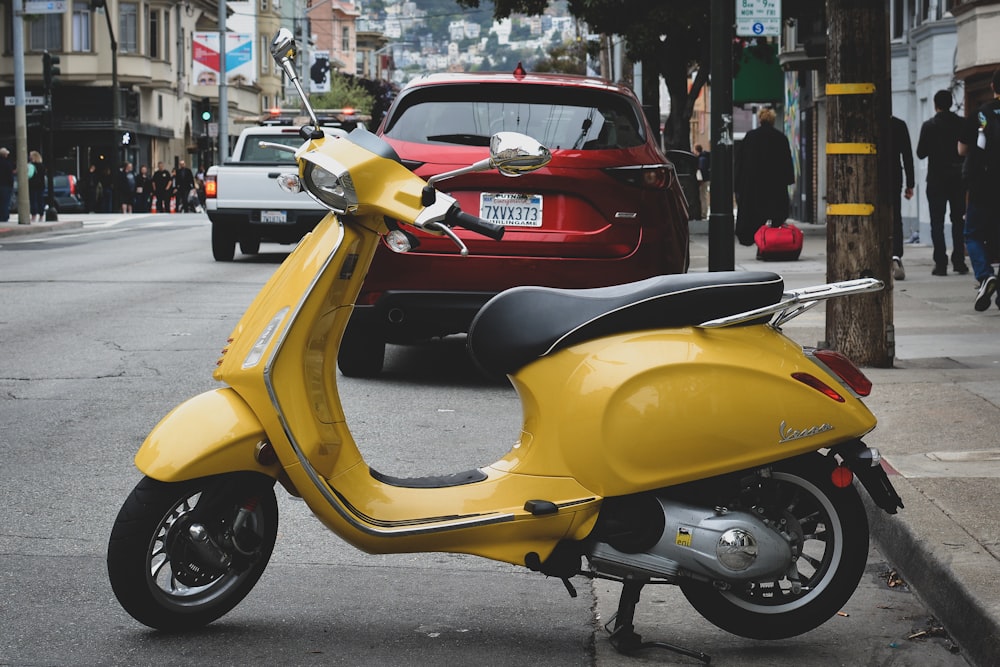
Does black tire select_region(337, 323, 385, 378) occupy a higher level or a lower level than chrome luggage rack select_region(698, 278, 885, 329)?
lower

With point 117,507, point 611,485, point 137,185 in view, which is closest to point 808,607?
point 611,485

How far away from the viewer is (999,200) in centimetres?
1208

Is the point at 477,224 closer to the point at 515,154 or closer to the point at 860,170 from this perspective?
the point at 515,154

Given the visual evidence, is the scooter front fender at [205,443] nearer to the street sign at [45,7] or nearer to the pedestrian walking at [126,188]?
Answer: the street sign at [45,7]

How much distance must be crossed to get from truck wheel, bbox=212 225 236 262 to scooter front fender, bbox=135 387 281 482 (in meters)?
15.8

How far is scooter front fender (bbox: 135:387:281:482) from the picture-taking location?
13.4ft

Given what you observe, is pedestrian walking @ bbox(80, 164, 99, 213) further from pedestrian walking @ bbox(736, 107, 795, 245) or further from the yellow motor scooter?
the yellow motor scooter

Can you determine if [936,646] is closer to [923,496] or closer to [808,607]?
[808,607]

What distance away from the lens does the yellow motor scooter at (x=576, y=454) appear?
4078mm

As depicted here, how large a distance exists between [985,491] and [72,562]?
3258 millimetres

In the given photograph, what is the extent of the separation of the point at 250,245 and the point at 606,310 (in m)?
17.5

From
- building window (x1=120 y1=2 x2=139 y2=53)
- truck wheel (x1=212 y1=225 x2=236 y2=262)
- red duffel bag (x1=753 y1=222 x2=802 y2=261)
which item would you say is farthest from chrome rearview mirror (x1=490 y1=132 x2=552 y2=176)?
building window (x1=120 y1=2 x2=139 y2=53)

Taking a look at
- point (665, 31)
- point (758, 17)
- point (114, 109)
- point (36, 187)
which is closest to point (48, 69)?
point (36, 187)

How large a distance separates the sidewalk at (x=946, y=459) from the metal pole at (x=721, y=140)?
0.82 metres
